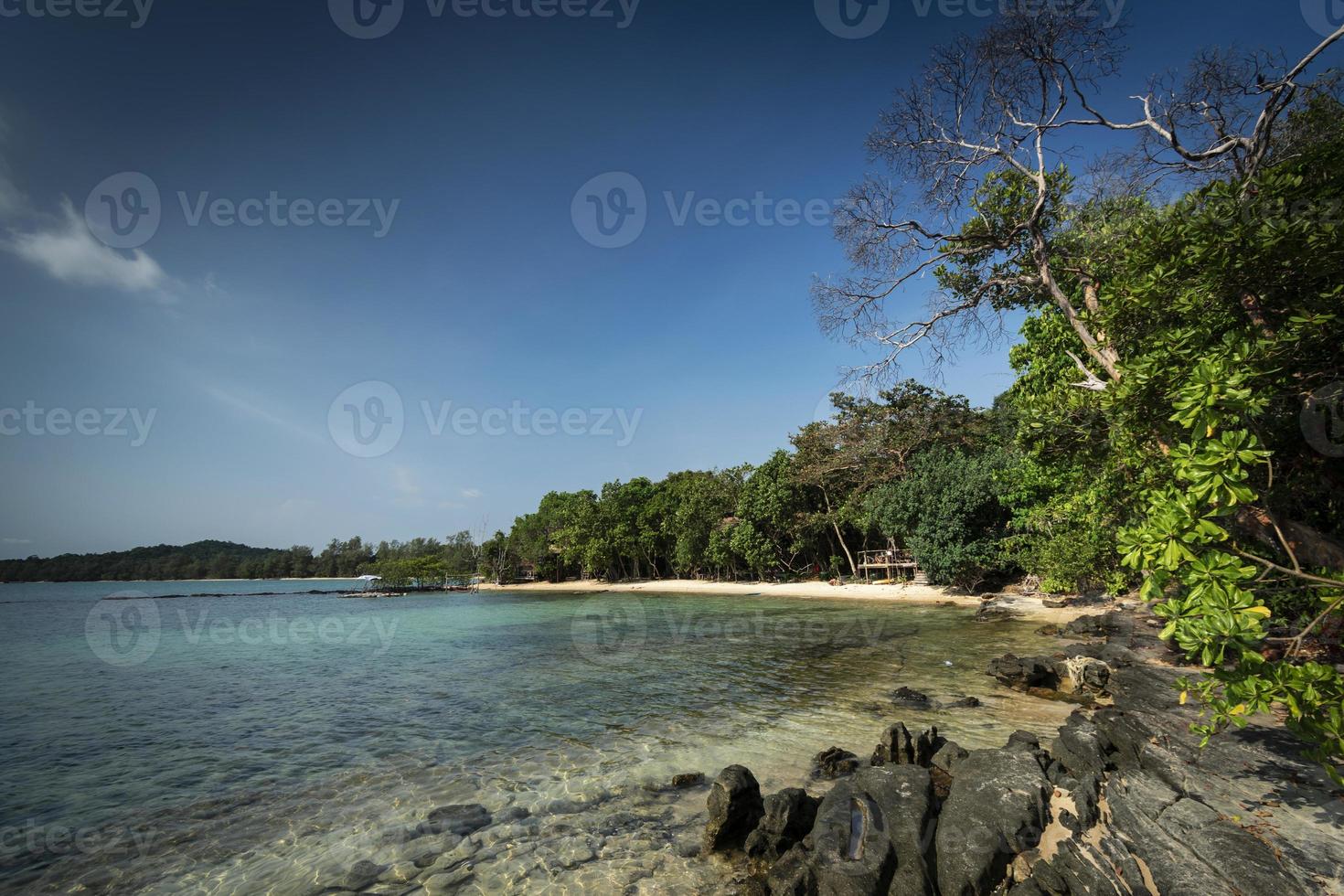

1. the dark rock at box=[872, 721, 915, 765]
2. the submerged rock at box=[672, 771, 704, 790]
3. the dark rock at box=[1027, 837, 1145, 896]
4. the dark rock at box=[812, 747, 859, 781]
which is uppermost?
the dark rock at box=[1027, 837, 1145, 896]

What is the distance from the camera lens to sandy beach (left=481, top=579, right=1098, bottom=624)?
24203 millimetres

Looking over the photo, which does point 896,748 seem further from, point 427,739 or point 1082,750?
point 427,739

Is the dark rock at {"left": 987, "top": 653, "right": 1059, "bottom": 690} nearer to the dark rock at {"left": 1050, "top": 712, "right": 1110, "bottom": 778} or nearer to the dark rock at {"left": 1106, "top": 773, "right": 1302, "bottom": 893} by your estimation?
the dark rock at {"left": 1050, "top": 712, "right": 1110, "bottom": 778}

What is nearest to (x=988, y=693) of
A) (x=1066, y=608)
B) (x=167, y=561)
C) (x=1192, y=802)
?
(x=1192, y=802)

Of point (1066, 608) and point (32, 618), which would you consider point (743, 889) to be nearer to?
point (1066, 608)

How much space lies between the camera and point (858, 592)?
36562mm

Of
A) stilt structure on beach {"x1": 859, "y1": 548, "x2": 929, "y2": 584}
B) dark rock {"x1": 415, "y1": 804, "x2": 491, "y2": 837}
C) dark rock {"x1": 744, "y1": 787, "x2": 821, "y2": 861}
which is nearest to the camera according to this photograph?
dark rock {"x1": 744, "y1": 787, "x2": 821, "y2": 861}

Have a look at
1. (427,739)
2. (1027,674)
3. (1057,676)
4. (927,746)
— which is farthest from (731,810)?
(1057,676)

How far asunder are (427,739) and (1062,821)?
10.7m

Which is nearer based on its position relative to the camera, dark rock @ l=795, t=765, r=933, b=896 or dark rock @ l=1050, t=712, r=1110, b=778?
dark rock @ l=795, t=765, r=933, b=896

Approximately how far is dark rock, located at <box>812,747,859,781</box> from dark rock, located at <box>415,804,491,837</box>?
16.1 ft

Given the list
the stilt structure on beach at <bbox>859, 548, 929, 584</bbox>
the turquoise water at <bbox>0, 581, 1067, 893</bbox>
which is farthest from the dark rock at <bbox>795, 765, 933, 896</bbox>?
the stilt structure on beach at <bbox>859, 548, 929, 584</bbox>

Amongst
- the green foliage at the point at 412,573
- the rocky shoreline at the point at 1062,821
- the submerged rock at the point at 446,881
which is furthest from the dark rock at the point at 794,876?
the green foliage at the point at 412,573

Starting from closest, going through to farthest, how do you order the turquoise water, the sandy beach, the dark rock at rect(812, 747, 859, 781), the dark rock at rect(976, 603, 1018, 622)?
1. the turquoise water
2. the dark rock at rect(812, 747, 859, 781)
3. the dark rock at rect(976, 603, 1018, 622)
4. the sandy beach
